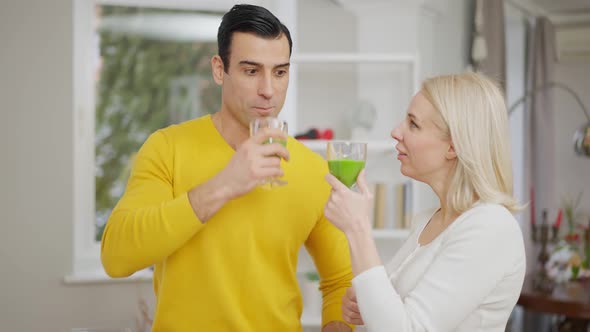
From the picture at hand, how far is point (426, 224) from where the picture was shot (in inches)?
70.7

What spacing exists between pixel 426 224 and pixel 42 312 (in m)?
2.76

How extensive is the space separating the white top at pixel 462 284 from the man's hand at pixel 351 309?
0.21 meters

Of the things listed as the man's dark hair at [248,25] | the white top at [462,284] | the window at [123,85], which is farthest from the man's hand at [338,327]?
the window at [123,85]

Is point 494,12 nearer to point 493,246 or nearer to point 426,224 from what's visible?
point 426,224

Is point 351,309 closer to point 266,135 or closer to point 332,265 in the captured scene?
point 332,265

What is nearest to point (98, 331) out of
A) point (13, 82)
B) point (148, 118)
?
point (13, 82)

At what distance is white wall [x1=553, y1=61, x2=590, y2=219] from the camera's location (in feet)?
20.3

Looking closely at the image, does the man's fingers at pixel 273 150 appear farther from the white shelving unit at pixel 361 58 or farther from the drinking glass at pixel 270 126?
the white shelving unit at pixel 361 58

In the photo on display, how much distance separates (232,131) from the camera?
1.90 m

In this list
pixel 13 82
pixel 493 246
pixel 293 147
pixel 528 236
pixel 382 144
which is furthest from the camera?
pixel 528 236

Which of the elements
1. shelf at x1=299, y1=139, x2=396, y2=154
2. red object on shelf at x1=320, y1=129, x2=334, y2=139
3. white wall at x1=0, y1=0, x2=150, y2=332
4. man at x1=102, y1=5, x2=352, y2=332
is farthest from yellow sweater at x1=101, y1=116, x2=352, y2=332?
white wall at x1=0, y1=0, x2=150, y2=332

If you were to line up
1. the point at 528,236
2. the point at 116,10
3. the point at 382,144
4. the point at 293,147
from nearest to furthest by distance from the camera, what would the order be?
the point at 293,147, the point at 382,144, the point at 116,10, the point at 528,236

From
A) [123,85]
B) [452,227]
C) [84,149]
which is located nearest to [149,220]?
[452,227]

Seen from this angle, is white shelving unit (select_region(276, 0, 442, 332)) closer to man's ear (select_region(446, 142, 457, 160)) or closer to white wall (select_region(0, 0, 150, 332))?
white wall (select_region(0, 0, 150, 332))
